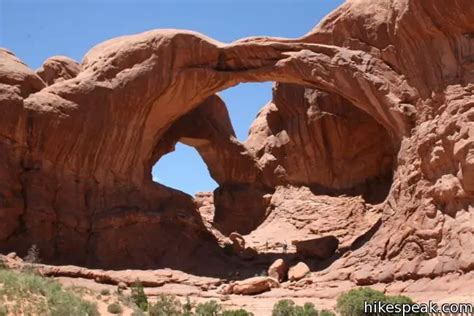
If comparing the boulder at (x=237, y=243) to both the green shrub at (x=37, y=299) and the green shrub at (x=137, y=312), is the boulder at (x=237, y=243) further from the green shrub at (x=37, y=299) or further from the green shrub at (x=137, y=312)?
the green shrub at (x=37, y=299)

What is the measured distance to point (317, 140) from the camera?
29.8 m

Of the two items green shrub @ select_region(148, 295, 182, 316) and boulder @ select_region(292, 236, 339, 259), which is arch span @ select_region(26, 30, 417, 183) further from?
green shrub @ select_region(148, 295, 182, 316)

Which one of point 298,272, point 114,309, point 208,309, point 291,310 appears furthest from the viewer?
point 298,272

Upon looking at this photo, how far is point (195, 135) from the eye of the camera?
96.1ft

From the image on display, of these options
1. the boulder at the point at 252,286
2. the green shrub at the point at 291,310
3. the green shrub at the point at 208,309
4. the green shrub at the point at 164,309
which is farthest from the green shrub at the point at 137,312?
the boulder at the point at 252,286

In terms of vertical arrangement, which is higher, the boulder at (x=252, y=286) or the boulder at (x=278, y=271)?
the boulder at (x=278, y=271)

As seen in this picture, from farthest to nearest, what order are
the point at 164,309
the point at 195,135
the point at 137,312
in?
1. the point at 195,135
2. the point at 164,309
3. the point at 137,312

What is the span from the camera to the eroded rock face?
1958 centimetres

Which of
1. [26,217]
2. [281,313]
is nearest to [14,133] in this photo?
[26,217]

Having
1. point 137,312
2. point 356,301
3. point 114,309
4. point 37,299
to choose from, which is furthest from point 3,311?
point 356,301

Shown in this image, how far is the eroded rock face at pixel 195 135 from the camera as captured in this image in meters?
19.6

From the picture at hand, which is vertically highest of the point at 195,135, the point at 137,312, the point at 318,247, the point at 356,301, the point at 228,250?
the point at 195,135

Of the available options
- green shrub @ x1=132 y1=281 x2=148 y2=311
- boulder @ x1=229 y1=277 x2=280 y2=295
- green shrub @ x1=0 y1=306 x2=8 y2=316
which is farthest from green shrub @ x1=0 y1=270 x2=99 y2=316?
boulder @ x1=229 y1=277 x2=280 y2=295

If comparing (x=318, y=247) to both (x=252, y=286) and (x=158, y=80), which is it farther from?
(x=158, y=80)
